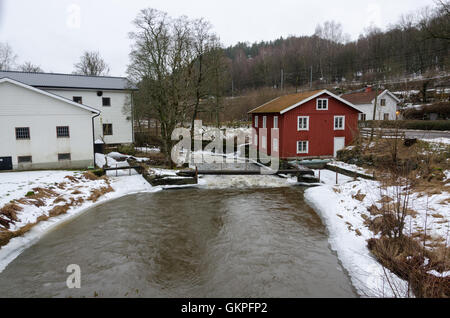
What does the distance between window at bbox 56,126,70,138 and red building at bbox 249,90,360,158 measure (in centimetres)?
1607

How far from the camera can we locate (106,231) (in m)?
12.6

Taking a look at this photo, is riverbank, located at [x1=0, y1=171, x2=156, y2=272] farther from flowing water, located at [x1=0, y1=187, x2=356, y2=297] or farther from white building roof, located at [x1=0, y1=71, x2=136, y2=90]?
white building roof, located at [x1=0, y1=71, x2=136, y2=90]

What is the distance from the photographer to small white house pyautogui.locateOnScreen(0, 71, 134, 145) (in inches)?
1202

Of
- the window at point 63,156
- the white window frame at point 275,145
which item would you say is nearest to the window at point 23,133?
the window at point 63,156

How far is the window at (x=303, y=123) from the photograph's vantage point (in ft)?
87.0

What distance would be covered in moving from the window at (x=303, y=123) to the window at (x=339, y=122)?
2760mm

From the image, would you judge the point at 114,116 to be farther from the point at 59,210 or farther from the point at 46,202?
the point at 59,210

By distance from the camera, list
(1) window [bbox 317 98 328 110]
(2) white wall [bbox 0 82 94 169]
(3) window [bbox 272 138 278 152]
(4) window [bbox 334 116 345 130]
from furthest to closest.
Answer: (3) window [bbox 272 138 278 152] → (4) window [bbox 334 116 345 130] → (1) window [bbox 317 98 328 110] → (2) white wall [bbox 0 82 94 169]

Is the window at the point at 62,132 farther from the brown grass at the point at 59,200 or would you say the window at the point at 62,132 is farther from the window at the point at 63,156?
the brown grass at the point at 59,200

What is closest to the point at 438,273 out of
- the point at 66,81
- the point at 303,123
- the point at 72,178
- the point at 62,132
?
the point at 72,178

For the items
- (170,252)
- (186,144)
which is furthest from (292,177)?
(186,144)

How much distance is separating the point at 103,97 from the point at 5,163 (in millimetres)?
14699

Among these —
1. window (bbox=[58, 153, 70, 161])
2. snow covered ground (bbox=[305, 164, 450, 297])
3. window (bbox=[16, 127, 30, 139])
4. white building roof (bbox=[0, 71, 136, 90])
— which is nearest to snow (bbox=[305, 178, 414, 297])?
snow covered ground (bbox=[305, 164, 450, 297])
